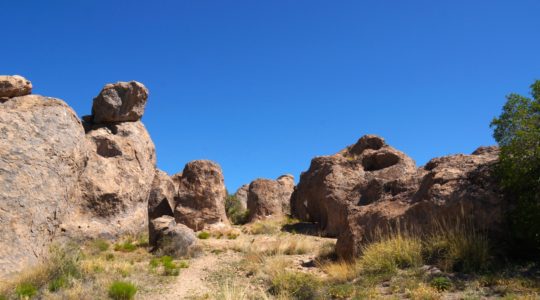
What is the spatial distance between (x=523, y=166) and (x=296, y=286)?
4887 mm

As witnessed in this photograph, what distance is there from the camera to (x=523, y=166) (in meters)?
8.79

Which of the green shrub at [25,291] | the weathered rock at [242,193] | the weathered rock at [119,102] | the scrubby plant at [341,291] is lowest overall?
the scrubby plant at [341,291]

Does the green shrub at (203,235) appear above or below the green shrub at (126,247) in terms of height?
above

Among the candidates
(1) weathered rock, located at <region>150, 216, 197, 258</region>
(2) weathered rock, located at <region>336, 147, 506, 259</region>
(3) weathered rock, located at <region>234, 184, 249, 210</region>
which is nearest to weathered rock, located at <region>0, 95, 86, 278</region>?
(1) weathered rock, located at <region>150, 216, 197, 258</region>

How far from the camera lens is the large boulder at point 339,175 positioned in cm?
1902

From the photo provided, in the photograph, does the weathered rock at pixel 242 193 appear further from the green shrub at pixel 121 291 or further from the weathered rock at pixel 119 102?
the green shrub at pixel 121 291

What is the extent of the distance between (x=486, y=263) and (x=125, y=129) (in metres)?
17.1

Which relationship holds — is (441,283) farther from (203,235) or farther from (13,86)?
(13,86)

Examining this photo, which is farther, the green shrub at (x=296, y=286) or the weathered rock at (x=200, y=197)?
the weathered rock at (x=200, y=197)

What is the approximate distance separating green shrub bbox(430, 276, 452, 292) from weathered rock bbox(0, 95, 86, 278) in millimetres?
8683

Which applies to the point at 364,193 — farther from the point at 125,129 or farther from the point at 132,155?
the point at 125,129

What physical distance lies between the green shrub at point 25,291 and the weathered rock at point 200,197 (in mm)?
10913

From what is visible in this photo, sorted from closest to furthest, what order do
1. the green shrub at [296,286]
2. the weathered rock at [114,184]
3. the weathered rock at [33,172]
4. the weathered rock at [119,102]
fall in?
the green shrub at [296,286] → the weathered rock at [33,172] → the weathered rock at [114,184] → the weathered rock at [119,102]

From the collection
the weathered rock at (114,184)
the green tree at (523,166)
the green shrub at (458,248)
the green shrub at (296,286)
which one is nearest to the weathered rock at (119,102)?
the weathered rock at (114,184)
